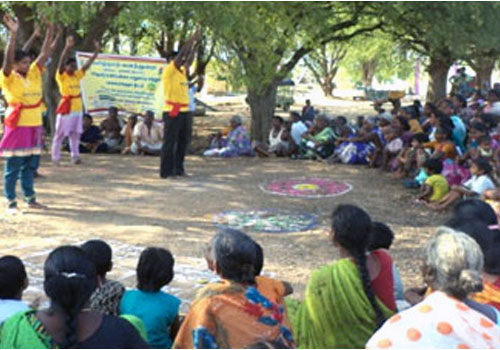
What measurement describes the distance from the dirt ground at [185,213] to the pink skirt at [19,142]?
2.23ft

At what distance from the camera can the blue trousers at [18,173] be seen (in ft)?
23.1

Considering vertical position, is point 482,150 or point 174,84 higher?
point 174,84

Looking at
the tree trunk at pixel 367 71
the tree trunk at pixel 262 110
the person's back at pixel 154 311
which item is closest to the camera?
the person's back at pixel 154 311

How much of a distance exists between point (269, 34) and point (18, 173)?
599 cm

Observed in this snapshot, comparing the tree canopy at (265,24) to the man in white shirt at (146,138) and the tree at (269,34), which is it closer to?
the tree at (269,34)

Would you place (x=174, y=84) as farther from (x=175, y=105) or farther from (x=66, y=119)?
(x=66, y=119)

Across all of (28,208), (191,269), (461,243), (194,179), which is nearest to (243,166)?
(194,179)

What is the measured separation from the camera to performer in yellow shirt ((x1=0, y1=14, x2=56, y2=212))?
22.6 feet

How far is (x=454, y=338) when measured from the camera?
225 centimetres

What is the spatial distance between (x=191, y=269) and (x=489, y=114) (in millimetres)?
8213

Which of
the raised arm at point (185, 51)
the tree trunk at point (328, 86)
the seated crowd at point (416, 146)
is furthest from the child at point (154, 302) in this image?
the tree trunk at point (328, 86)

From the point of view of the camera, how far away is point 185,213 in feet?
24.0

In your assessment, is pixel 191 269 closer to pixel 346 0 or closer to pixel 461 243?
pixel 461 243

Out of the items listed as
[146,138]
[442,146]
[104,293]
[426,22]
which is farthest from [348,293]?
[426,22]
